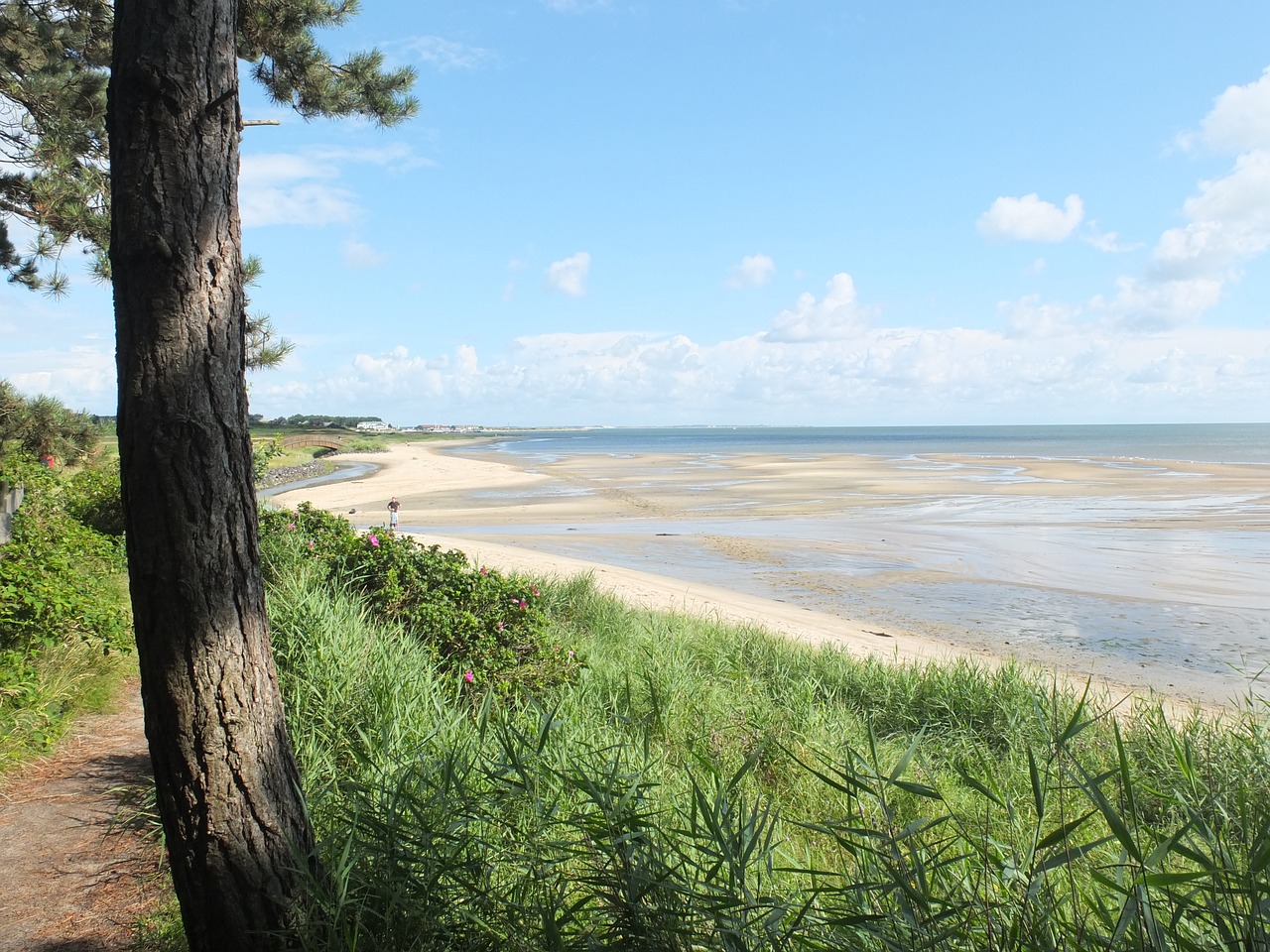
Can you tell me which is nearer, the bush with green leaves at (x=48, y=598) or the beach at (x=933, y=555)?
the bush with green leaves at (x=48, y=598)

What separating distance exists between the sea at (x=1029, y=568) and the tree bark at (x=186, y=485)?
16.8 feet

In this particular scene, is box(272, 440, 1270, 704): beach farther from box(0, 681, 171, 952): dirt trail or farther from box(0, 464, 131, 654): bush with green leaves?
box(0, 464, 131, 654): bush with green leaves

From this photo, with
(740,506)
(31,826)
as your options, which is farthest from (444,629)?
(740,506)

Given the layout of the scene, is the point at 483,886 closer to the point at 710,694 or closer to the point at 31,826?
the point at 31,826

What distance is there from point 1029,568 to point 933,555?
210 cm

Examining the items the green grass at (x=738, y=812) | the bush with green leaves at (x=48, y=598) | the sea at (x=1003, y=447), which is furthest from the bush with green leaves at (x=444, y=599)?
the sea at (x=1003, y=447)

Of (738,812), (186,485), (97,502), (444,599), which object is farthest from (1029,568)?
(186,485)

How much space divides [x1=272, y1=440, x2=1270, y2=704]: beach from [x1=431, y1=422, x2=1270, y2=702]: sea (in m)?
0.05

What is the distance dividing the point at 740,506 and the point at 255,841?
26.4m

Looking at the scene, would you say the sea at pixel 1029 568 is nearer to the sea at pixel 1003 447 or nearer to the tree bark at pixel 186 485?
the tree bark at pixel 186 485

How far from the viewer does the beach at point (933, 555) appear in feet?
37.3

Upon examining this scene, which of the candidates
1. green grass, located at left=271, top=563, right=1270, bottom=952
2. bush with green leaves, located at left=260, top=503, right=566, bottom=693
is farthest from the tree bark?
bush with green leaves, located at left=260, top=503, right=566, bottom=693

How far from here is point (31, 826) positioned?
164 inches

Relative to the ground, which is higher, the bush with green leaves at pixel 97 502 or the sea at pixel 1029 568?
the bush with green leaves at pixel 97 502
